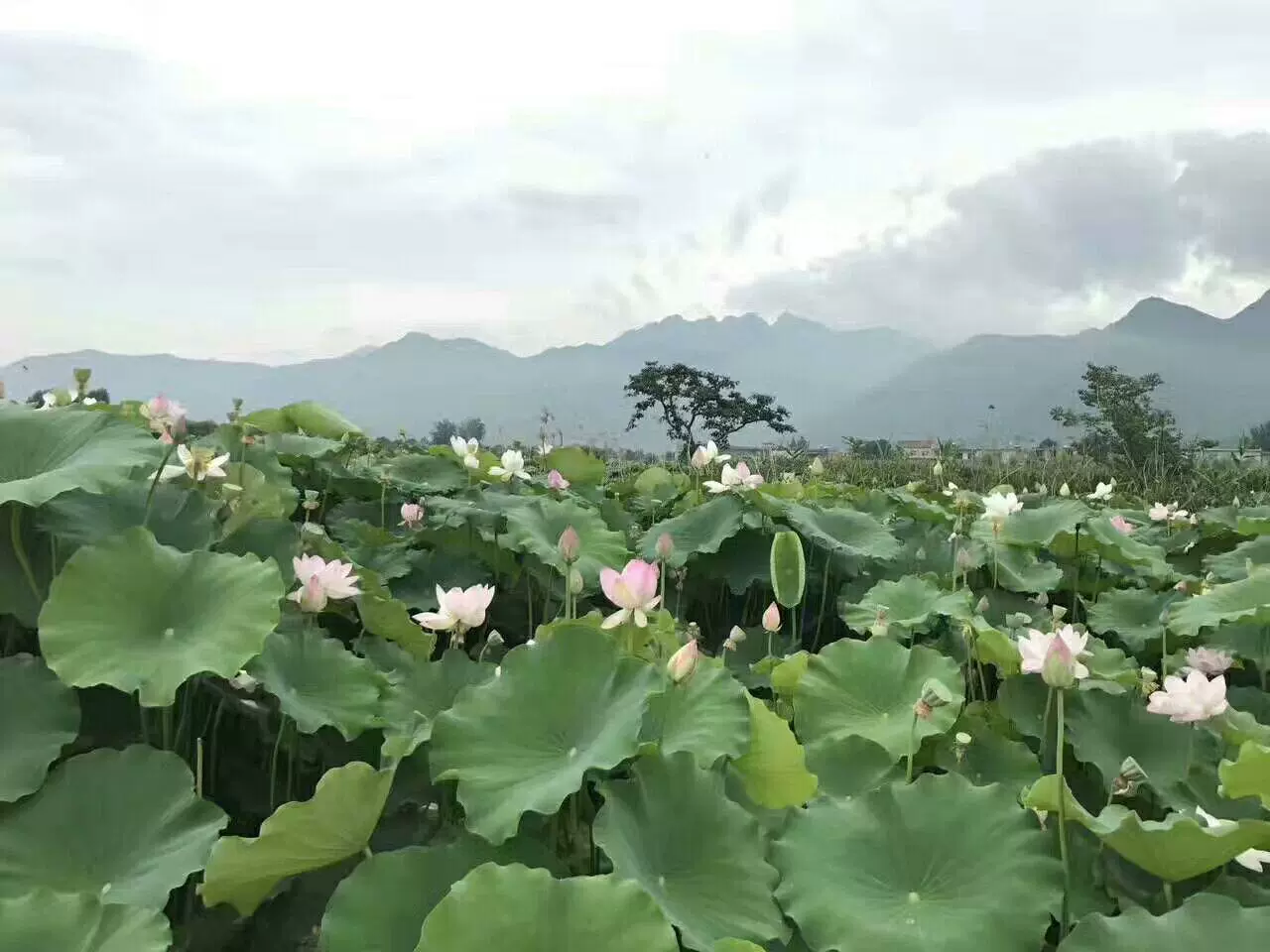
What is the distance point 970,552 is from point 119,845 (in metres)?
1.79

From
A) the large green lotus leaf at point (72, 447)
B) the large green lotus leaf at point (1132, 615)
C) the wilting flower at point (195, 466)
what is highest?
the large green lotus leaf at point (72, 447)

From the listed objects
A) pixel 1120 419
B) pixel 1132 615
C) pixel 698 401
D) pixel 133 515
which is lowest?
pixel 698 401

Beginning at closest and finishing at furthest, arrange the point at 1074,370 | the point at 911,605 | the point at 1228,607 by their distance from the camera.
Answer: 1. the point at 1228,607
2. the point at 911,605
3. the point at 1074,370

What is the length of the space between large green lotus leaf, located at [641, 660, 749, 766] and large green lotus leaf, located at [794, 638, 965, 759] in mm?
414

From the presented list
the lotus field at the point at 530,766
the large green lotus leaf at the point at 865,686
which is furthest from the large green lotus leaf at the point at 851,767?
the large green lotus leaf at the point at 865,686

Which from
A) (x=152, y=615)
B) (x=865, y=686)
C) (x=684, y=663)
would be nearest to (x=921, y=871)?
(x=684, y=663)

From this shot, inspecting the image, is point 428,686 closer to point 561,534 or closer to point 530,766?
point 530,766

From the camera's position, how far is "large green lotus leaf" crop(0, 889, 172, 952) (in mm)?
798

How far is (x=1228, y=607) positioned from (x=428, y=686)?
143cm

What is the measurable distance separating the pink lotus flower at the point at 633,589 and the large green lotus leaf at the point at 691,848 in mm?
201

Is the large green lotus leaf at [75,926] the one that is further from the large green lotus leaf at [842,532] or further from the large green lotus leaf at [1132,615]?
the large green lotus leaf at [1132,615]

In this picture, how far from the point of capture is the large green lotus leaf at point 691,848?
88cm

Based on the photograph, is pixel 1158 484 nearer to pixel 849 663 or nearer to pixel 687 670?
pixel 849 663

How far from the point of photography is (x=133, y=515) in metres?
1.37
